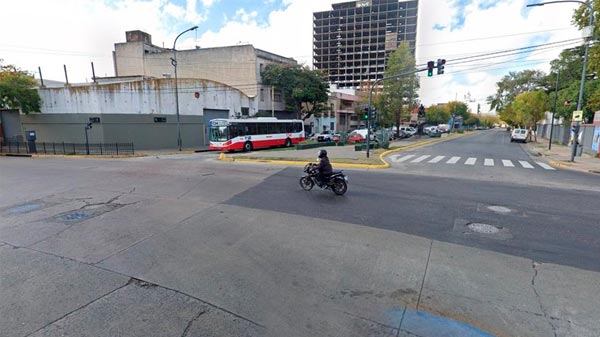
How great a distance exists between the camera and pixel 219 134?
2422 centimetres

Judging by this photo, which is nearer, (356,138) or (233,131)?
(233,131)

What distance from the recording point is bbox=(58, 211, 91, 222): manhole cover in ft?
22.1

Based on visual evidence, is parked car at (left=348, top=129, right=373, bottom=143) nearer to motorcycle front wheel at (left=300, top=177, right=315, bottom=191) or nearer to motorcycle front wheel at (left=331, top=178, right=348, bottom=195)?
motorcycle front wheel at (left=300, top=177, right=315, bottom=191)

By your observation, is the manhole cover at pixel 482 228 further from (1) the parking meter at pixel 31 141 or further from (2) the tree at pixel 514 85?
(2) the tree at pixel 514 85

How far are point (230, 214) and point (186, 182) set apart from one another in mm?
4909

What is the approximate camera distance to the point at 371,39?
3885 inches

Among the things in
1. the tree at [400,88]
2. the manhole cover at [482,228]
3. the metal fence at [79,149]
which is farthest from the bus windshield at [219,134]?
the tree at [400,88]

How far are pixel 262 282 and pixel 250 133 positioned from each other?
22.7 metres

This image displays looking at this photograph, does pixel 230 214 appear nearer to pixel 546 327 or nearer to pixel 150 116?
pixel 546 327

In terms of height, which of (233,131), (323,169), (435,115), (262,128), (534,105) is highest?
(435,115)

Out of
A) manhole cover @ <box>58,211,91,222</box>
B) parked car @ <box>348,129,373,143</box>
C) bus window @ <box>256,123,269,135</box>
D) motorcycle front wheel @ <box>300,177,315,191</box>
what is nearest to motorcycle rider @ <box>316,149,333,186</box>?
motorcycle front wheel @ <box>300,177,315,191</box>

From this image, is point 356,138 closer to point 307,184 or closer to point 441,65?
point 441,65

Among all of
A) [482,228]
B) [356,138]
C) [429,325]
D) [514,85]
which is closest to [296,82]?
[356,138]

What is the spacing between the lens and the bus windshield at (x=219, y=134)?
24.0 m
